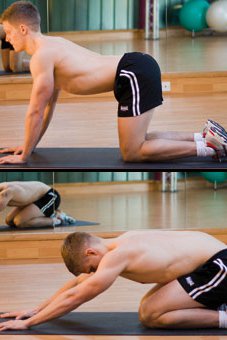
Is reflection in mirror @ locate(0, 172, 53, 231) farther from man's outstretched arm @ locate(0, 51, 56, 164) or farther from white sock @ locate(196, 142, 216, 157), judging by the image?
white sock @ locate(196, 142, 216, 157)

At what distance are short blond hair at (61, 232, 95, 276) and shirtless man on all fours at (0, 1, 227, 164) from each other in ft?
2.26

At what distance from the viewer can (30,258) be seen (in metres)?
8.29

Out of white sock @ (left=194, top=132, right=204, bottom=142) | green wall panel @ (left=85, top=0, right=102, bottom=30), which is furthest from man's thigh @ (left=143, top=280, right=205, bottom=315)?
green wall panel @ (left=85, top=0, right=102, bottom=30)

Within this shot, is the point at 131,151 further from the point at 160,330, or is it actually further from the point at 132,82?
the point at 160,330

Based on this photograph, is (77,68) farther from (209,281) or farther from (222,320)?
(222,320)

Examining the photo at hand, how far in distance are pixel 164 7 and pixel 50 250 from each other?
2.69 metres

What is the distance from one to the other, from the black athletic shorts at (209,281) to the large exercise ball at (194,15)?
4.24 metres

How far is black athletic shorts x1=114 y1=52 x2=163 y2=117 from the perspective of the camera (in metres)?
6.73

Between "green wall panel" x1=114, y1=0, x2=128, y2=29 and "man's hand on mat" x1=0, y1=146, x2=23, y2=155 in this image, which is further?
"green wall panel" x1=114, y1=0, x2=128, y2=29

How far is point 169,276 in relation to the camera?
6426 mm

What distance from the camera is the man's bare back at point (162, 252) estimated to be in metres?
6.28

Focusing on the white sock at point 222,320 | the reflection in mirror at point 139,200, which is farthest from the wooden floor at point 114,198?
the white sock at point 222,320

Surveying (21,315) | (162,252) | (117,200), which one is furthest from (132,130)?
(117,200)

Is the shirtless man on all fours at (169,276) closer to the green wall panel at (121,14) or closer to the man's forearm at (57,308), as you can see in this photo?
the man's forearm at (57,308)
